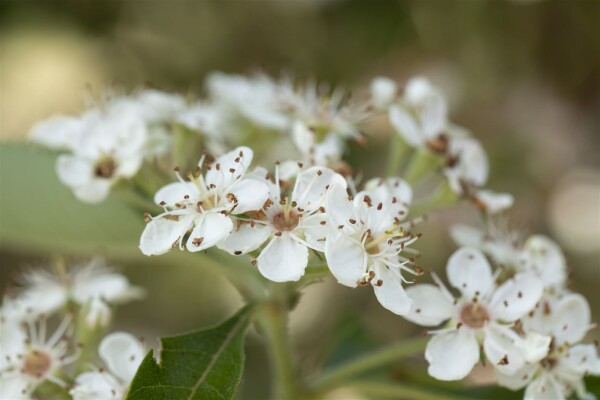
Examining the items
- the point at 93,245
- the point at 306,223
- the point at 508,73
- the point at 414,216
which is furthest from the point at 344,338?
the point at 508,73

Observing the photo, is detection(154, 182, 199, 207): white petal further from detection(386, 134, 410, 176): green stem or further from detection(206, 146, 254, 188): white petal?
detection(386, 134, 410, 176): green stem

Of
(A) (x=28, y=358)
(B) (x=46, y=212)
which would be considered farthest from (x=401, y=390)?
(B) (x=46, y=212)

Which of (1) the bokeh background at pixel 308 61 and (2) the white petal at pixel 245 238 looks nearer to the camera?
(2) the white petal at pixel 245 238

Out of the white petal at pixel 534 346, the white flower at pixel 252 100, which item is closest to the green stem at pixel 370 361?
the white petal at pixel 534 346

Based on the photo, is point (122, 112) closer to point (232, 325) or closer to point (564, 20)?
point (232, 325)

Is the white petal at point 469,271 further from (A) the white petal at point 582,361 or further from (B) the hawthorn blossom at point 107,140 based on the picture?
(B) the hawthorn blossom at point 107,140

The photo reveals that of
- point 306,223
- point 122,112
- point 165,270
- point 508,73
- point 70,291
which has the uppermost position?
point 508,73
